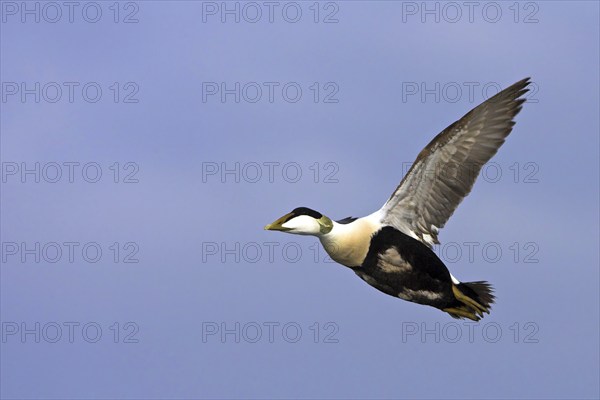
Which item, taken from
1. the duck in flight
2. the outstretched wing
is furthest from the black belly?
the outstretched wing

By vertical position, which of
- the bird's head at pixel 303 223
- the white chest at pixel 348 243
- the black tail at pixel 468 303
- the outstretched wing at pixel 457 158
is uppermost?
the outstretched wing at pixel 457 158

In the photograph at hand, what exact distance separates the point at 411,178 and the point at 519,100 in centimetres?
168

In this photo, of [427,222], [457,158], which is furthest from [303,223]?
[457,158]

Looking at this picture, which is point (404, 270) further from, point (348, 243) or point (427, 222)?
point (427, 222)

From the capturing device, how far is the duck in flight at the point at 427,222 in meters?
16.3

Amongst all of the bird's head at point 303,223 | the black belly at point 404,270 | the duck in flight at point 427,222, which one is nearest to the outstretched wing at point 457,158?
the duck in flight at point 427,222

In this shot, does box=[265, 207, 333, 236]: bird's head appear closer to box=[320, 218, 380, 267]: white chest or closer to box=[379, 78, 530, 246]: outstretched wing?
box=[320, 218, 380, 267]: white chest

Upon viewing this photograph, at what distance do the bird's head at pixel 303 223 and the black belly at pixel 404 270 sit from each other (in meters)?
0.70

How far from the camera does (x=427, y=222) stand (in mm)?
16922

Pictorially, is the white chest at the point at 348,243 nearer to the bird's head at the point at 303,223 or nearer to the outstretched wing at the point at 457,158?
the bird's head at the point at 303,223

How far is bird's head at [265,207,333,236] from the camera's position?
15.9 metres

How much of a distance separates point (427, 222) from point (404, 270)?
91 cm

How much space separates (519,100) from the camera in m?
16.7

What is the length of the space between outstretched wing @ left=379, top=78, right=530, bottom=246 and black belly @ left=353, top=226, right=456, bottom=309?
455mm
